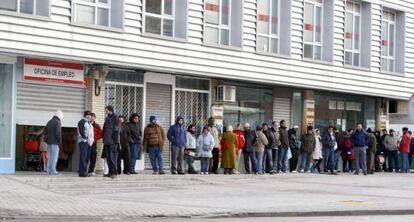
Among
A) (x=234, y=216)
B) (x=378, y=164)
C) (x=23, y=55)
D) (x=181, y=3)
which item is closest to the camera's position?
(x=234, y=216)

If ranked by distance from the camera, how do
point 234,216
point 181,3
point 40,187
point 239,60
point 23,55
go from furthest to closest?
point 239,60, point 181,3, point 23,55, point 40,187, point 234,216

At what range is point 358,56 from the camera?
108ft

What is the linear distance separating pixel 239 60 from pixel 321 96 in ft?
21.1

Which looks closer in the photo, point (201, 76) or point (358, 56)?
point (201, 76)

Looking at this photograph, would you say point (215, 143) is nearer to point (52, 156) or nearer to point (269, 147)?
point (269, 147)

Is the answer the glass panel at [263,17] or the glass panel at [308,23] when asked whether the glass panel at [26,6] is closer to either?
the glass panel at [263,17]

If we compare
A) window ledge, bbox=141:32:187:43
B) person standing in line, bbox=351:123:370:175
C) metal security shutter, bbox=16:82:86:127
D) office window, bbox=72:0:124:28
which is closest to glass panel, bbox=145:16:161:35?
window ledge, bbox=141:32:187:43

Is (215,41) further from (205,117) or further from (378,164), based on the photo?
(378,164)

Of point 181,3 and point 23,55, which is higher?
point 181,3

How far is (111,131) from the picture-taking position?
2102 centimetres

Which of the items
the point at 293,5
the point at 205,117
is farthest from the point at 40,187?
the point at 293,5

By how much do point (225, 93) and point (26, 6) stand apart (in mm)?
8582

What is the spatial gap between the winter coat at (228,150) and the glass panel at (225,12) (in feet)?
13.6

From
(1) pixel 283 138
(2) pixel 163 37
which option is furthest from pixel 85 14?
(1) pixel 283 138
